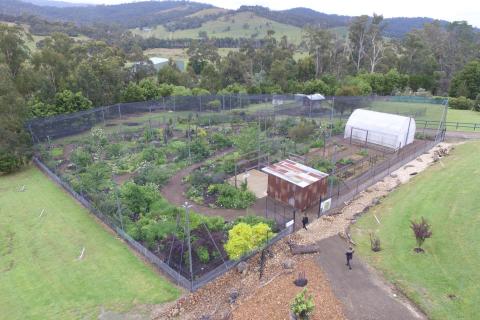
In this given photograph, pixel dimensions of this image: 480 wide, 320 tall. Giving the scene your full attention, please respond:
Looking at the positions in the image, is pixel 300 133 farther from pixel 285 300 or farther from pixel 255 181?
pixel 285 300

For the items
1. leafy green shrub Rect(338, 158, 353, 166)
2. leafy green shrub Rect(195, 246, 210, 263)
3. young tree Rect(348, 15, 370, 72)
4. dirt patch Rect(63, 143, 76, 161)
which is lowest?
dirt patch Rect(63, 143, 76, 161)

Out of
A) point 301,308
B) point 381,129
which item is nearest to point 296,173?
point 301,308

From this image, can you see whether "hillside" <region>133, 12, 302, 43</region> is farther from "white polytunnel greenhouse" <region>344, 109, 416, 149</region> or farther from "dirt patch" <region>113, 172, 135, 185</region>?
"dirt patch" <region>113, 172, 135, 185</region>

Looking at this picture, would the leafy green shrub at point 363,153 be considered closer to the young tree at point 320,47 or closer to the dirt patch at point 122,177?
the dirt patch at point 122,177

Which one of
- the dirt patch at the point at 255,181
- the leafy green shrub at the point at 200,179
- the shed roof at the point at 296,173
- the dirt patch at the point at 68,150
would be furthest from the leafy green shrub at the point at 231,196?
the dirt patch at the point at 68,150

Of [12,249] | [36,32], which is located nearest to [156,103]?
[12,249]

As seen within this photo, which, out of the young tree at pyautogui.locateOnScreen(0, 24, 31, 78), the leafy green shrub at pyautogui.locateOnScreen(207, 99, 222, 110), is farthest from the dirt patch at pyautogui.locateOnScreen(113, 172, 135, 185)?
the young tree at pyautogui.locateOnScreen(0, 24, 31, 78)

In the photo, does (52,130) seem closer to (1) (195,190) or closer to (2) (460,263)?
(1) (195,190)
